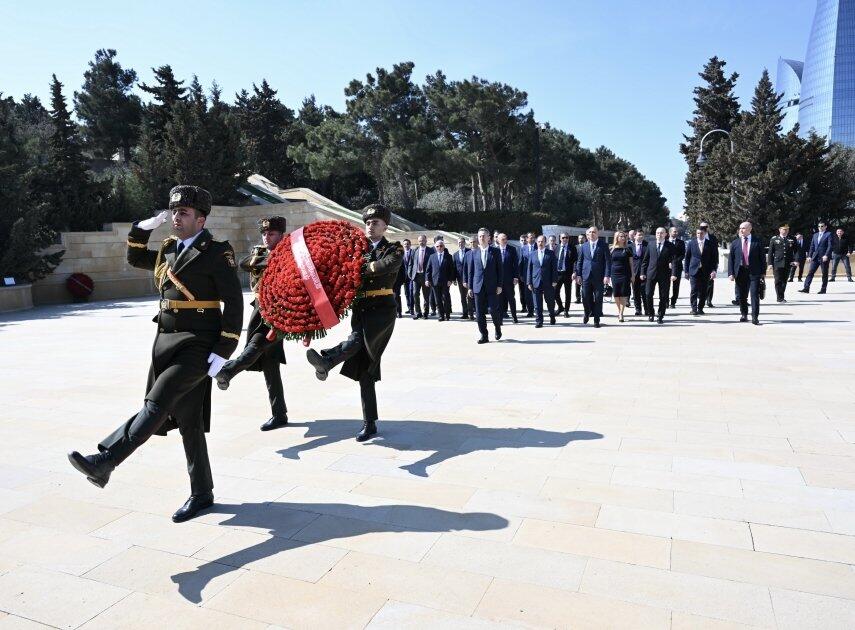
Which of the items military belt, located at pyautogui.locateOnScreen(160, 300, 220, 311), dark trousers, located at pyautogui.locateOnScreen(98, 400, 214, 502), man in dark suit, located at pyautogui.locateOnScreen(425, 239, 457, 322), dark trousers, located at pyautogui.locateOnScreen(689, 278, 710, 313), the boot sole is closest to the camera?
the boot sole

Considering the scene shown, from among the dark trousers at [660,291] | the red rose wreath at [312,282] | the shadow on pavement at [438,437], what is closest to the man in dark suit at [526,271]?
the dark trousers at [660,291]

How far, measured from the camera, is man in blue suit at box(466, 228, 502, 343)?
1025 cm

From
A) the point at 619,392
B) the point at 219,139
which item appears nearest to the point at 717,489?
the point at 619,392

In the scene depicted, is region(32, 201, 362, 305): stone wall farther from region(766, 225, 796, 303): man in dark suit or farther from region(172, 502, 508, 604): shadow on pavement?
region(172, 502, 508, 604): shadow on pavement

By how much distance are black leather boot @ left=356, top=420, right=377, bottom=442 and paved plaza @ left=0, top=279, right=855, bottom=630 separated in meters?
0.11

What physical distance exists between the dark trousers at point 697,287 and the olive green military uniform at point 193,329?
439 inches

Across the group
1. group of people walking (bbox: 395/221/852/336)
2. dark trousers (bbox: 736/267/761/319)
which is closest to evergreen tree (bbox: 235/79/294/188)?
group of people walking (bbox: 395/221/852/336)

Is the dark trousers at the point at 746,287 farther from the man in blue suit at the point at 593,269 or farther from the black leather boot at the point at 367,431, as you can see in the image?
the black leather boot at the point at 367,431

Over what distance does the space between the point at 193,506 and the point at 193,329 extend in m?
1.07

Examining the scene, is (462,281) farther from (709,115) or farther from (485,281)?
(709,115)

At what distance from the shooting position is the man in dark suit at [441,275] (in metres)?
13.8

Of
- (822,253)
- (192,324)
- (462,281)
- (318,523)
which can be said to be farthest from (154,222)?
(822,253)

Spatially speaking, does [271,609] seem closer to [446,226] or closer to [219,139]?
[219,139]

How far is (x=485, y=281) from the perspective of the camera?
10.3m
